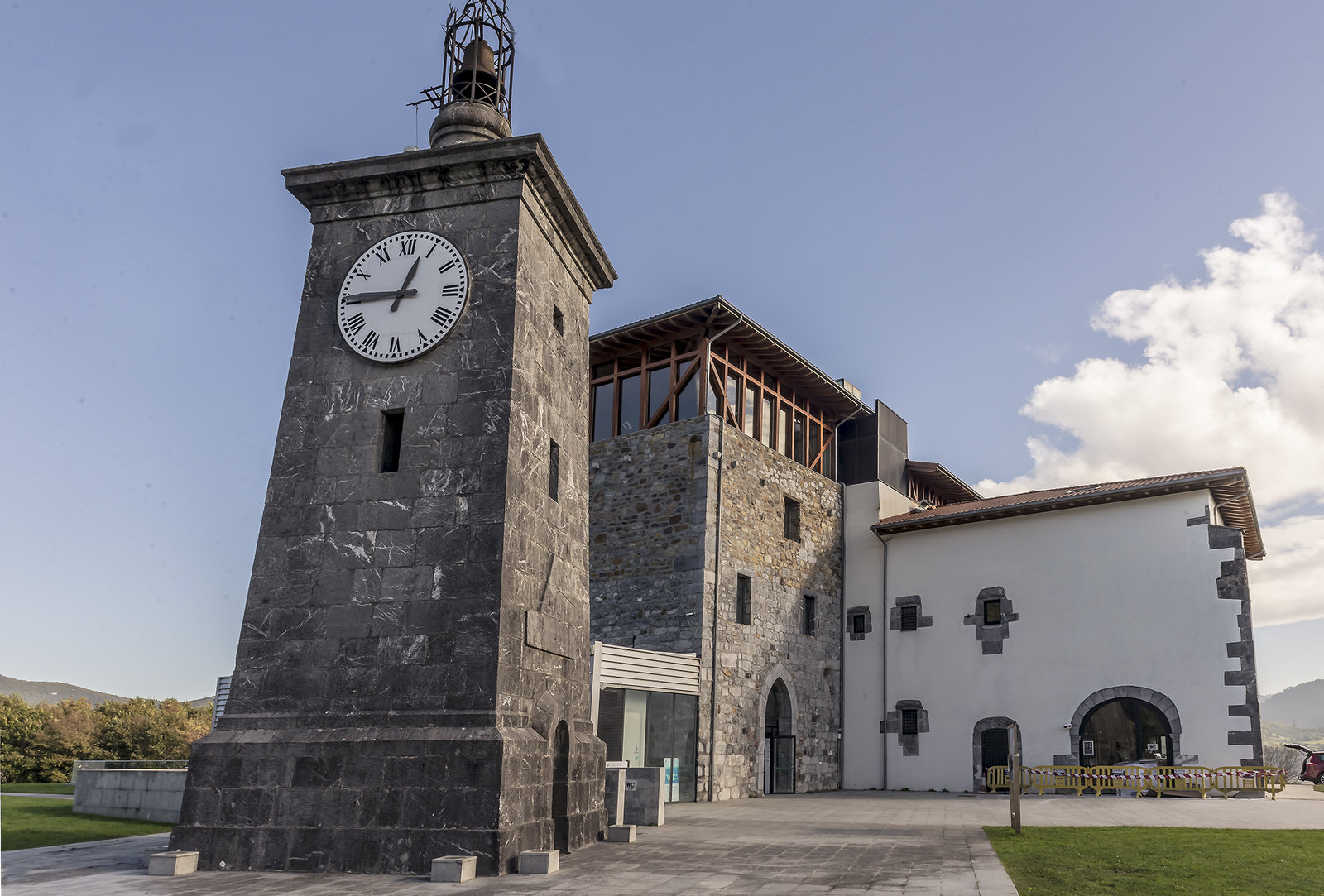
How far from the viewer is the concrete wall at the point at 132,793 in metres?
12.6

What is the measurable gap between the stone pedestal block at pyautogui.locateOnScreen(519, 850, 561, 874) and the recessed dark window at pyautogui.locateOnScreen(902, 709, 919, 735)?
14831mm

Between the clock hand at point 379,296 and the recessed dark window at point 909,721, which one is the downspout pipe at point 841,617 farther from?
the clock hand at point 379,296

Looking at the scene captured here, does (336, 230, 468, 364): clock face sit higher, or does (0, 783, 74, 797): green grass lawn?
(336, 230, 468, 364): clock face

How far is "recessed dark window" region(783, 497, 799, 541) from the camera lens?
20.9 metres

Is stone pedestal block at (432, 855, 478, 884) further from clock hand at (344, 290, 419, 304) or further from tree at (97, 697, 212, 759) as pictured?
tree at (97, 697, 212, 759)

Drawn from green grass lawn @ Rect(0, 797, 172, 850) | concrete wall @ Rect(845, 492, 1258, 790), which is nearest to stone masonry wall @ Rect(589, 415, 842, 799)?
concrete wall @ Rect(845, 492, 1258, 790)

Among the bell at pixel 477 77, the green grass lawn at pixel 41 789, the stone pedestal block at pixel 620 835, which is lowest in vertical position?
the green grass lawn at pixel 41 789

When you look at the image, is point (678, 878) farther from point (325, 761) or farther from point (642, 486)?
point (642, 486)

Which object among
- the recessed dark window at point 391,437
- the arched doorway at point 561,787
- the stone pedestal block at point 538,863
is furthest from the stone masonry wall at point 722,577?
the stone pedestal block at point 538,863

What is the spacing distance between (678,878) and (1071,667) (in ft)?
46.6

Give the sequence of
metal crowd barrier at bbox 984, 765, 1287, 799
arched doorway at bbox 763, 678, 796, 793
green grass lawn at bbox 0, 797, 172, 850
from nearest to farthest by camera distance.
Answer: green grass lawn at bbox 0, 797, 172, 850
metal crowd barrier at bbox 984, 765, 1287, 799
arched doorway at bbox 763, 678, 796, 793

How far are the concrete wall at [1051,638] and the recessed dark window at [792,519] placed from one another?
2190 mm

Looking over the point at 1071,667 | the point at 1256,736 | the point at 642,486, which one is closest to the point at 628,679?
the point at 642,486

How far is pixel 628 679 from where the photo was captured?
1540 centimetres
